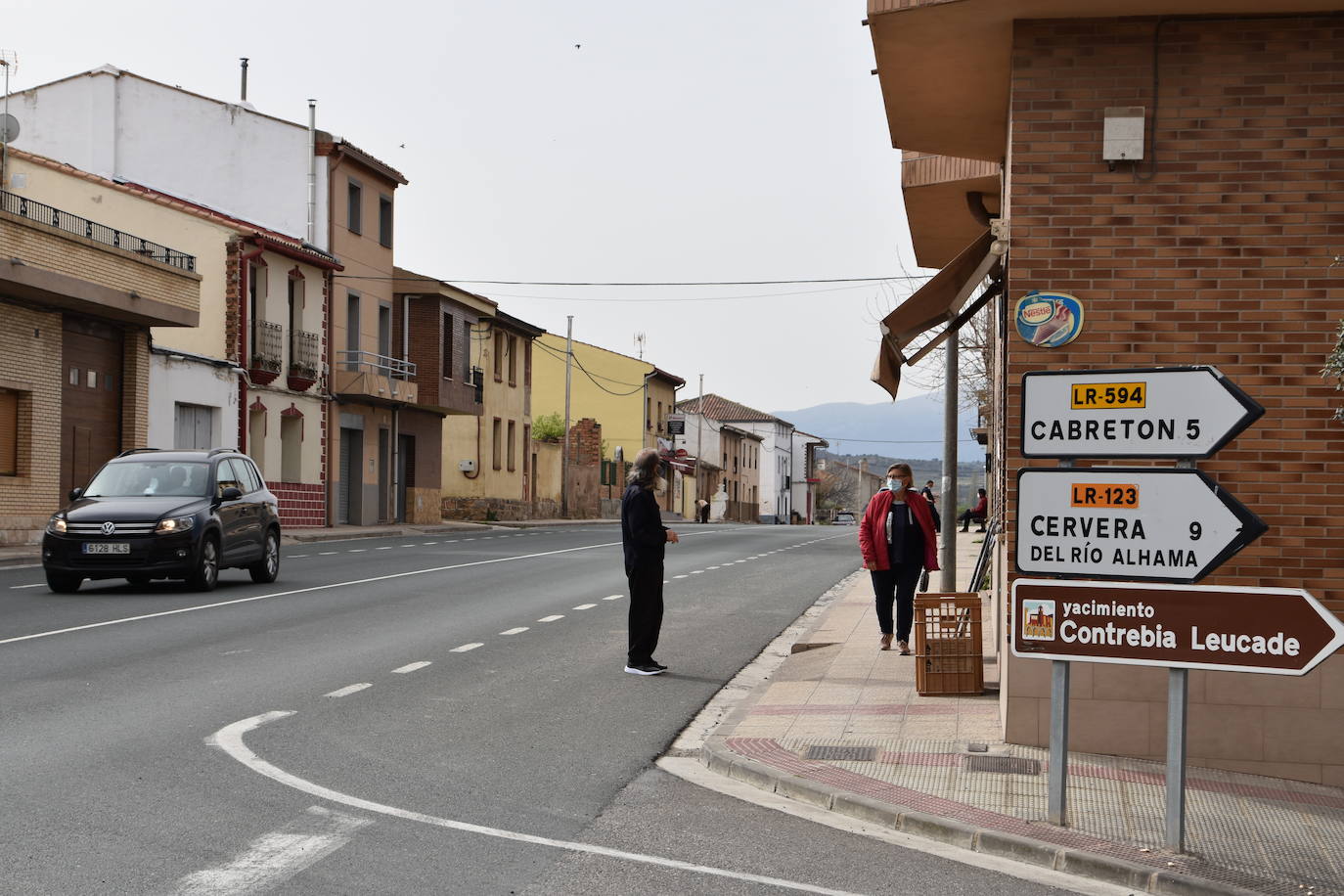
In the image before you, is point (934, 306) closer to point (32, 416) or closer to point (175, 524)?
point (175, 524)

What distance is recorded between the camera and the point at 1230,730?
7.74 m

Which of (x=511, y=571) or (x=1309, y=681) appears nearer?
(x=1309, y=681)

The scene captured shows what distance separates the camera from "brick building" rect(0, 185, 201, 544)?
25375mm

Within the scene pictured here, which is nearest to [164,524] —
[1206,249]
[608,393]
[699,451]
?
[1206,249]

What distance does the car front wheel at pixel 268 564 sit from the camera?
18484mm

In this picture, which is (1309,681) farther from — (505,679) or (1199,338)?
(505,679)

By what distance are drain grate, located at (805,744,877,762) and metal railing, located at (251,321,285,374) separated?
96.5 feet

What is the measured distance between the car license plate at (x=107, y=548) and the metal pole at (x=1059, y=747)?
1253 centimetres

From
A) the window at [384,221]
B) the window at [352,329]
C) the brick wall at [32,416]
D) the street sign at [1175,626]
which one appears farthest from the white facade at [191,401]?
the street sign at [1175,626]

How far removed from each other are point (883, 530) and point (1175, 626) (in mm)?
6342

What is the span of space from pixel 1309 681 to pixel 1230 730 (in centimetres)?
49

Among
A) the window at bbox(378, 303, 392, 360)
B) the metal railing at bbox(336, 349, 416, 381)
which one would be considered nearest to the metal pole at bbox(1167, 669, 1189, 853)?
the metal railing at bbox(336, 349, 416, 381)

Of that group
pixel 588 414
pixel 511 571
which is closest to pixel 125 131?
pixel 511 571

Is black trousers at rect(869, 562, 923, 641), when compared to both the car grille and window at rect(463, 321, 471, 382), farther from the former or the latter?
window at rect(463, 321, 471, 382)
